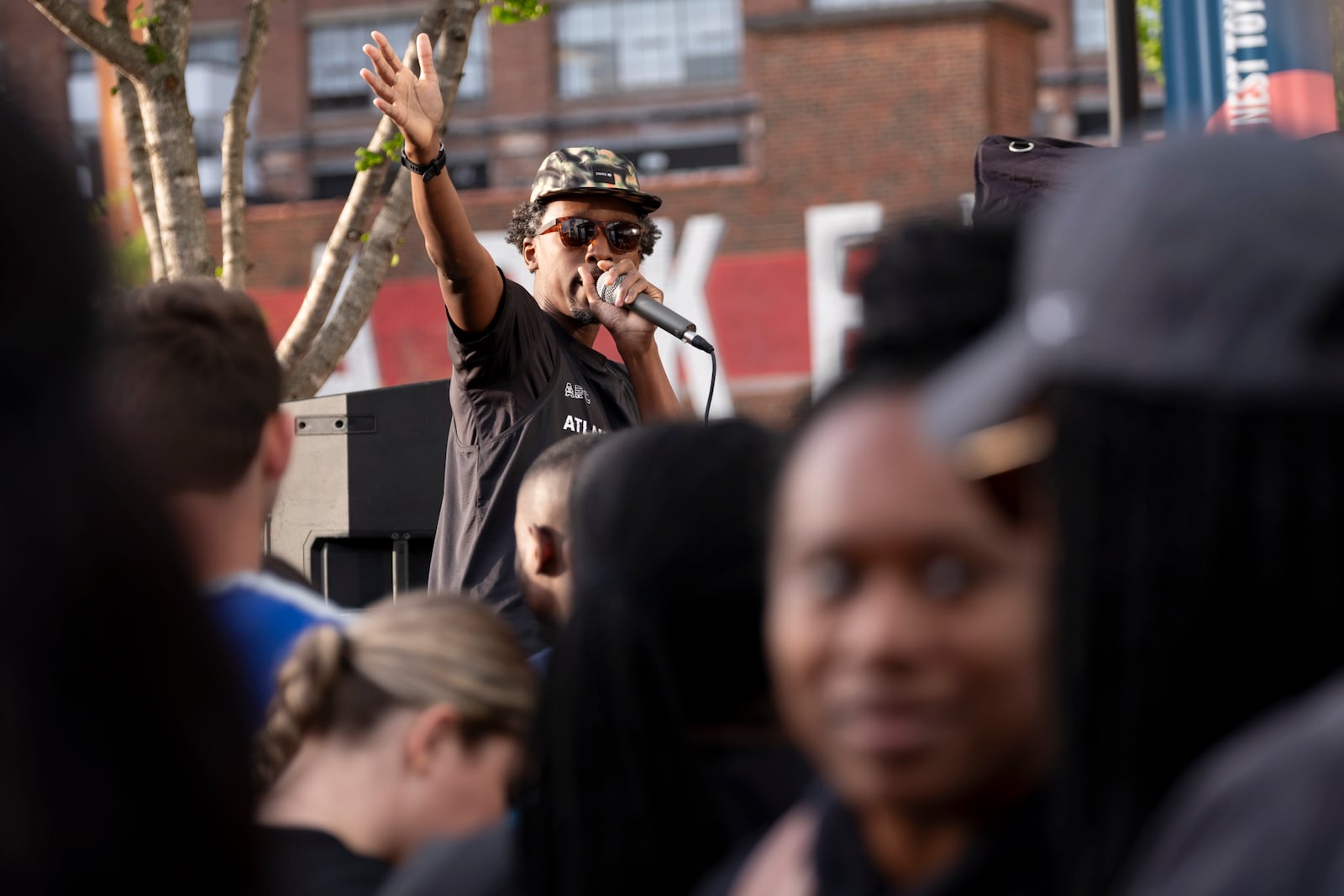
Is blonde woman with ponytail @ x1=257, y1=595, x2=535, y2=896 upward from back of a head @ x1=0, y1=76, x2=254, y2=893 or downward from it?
downward

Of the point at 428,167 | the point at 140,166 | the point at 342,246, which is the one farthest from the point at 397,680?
the point at 140,166

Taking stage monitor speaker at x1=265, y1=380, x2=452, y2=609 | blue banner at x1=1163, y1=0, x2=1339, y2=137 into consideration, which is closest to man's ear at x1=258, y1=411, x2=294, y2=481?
stage monitor speaker at x1=265, y1=380, x2=452, y2=609

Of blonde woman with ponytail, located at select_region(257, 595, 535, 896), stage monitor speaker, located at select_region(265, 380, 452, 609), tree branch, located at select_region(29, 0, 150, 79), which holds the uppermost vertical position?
tree branch, located at select_region(29, 0, 150, 79)

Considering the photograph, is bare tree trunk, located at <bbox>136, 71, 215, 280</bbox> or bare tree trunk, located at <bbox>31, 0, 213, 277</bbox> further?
bare tree trunk, located at <bbox>136, 71, 215, 280</bbox>

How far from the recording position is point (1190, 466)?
0.85 meters

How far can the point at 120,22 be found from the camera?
241 inches

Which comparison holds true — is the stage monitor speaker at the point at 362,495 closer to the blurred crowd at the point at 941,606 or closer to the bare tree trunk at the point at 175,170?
the bare tree trunk at the point at 175,170

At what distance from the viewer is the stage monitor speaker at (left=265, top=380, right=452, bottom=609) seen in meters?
4.79

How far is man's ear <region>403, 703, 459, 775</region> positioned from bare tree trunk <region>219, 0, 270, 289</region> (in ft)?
17.2

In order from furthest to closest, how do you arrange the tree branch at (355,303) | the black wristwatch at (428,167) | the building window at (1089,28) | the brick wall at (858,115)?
the building window at (1089,28), the brick wall at (858,115), the tree branch at (355,303), the black wristwatch at (428,167)

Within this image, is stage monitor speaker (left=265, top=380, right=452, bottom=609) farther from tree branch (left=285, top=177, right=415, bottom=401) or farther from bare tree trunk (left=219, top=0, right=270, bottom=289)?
bare tree trunk (left=219, top=0, right=270, bottom=289)

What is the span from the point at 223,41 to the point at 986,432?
1222 inches

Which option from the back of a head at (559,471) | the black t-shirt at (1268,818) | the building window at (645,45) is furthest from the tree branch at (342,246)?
the building window at (645,45)

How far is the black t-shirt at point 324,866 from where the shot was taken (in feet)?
5.57
